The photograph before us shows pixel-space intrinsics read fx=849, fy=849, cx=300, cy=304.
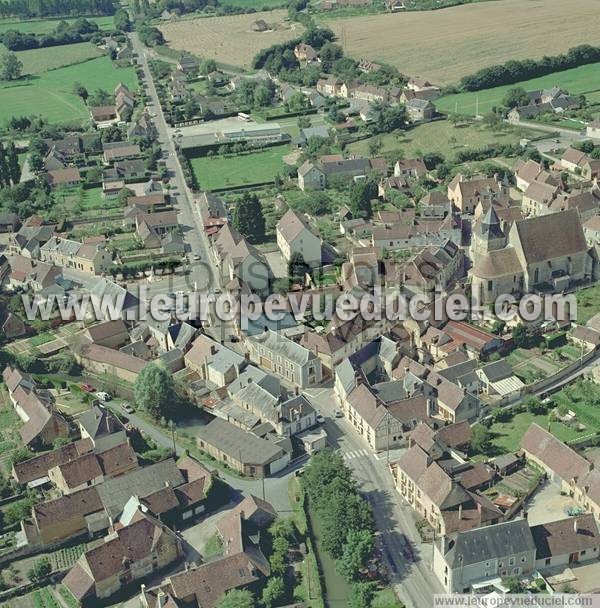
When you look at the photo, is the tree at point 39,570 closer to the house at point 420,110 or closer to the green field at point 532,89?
the house at point 420,110

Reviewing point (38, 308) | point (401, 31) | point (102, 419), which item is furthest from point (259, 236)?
point (401, 31)

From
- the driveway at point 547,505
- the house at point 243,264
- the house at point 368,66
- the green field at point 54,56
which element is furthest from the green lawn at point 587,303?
the green field at point 54,56

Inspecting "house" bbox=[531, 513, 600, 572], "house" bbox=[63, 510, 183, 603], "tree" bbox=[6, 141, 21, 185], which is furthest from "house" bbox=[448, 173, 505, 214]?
"house" bbox=[63, 510, 183, 603]

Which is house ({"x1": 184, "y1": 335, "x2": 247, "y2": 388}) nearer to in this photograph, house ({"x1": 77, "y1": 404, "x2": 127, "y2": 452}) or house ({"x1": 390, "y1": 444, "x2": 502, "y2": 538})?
house ({"x1": 77, "y1": 404, "x2": 127, "y2": 452})

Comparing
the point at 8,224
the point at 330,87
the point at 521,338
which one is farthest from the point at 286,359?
the point at 330,87

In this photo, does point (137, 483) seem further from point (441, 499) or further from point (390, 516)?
point (441, 499)

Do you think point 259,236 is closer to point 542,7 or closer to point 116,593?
point 116,593
